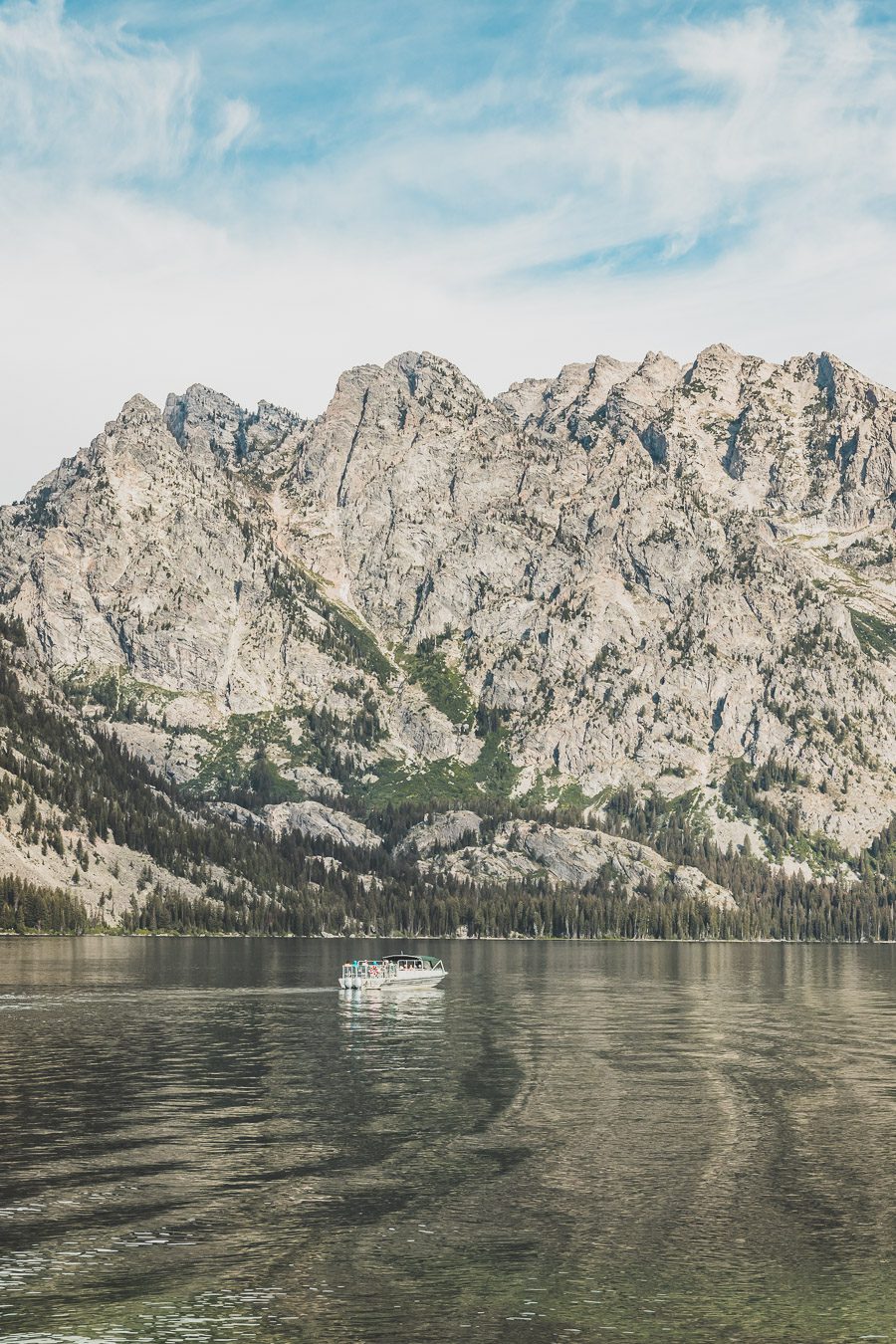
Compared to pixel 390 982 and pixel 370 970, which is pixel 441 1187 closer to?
pixel 390 982

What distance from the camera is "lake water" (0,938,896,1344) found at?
47.2 meters

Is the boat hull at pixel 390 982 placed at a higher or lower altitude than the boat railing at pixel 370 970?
lower

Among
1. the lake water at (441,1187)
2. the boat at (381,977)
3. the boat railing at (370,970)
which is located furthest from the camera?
the boat railing at (370,970)

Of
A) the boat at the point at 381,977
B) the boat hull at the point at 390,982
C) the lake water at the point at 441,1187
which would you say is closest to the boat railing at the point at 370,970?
the boat at the point at 381,977

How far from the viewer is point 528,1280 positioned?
50.5 meters

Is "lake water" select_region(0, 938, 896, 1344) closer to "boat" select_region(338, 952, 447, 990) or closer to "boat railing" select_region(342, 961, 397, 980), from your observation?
"boat" select_region(338, 952, 447, 990)

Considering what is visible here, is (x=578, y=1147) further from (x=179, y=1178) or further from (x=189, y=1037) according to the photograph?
(x=189, y=1037)

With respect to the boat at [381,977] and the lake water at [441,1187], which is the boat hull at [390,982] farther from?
the lake water at [441,1187]

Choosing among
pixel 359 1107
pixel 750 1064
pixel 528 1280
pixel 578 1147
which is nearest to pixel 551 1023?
pixel 750 1064

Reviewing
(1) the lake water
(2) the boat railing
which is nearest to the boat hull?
(2) the boat railing

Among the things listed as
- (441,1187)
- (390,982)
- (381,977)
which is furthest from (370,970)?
(441,1187)

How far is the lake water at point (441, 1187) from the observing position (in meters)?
47.2

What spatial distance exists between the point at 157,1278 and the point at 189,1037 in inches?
2922

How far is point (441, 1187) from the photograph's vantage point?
65438 millimetres
